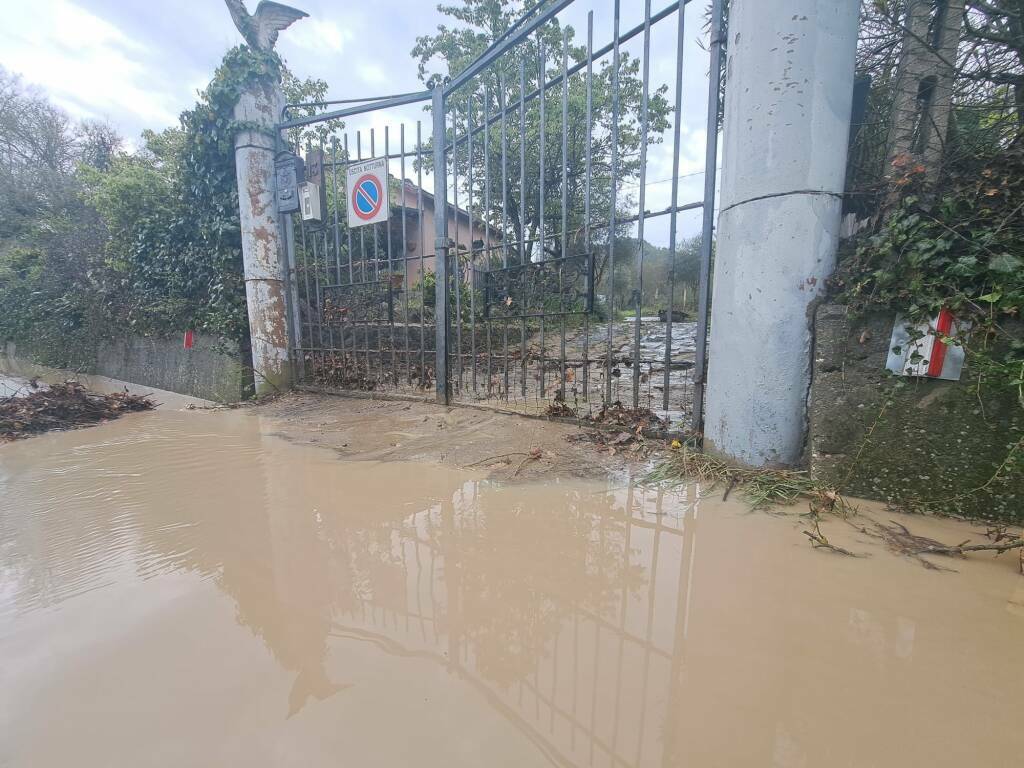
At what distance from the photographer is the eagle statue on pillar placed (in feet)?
17.1

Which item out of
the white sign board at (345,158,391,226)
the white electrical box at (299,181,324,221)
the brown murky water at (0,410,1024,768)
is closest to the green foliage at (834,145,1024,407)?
the brown murky water at (0,410,1024,768)

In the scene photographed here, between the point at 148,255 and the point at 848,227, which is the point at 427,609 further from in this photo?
the point at 148,255

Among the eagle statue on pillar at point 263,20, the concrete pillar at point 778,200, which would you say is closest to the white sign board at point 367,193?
the eagle statue on pillar at point 263,20

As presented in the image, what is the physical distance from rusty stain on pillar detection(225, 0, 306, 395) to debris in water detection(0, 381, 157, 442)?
1.41 m

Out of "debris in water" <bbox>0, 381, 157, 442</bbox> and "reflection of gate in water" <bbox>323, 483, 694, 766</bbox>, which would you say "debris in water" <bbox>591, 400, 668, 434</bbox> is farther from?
"debris in water" <bbox>0, 381, 157, 442</bbox>

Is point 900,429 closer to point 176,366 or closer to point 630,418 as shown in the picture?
point 630,418

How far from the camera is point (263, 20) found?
529 centimetres

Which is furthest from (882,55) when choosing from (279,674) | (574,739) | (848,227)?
(279,674)

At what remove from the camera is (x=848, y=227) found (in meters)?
2.56

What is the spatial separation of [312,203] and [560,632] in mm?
5263

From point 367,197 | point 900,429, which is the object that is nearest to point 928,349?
point 900,429

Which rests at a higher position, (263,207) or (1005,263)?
(263,207)

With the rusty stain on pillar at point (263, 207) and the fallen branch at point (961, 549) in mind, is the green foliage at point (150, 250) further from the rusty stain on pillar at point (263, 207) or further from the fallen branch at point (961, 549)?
the fallen branch at point (961, 549)

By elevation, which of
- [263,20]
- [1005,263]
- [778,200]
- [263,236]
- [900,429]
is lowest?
[900,429]
